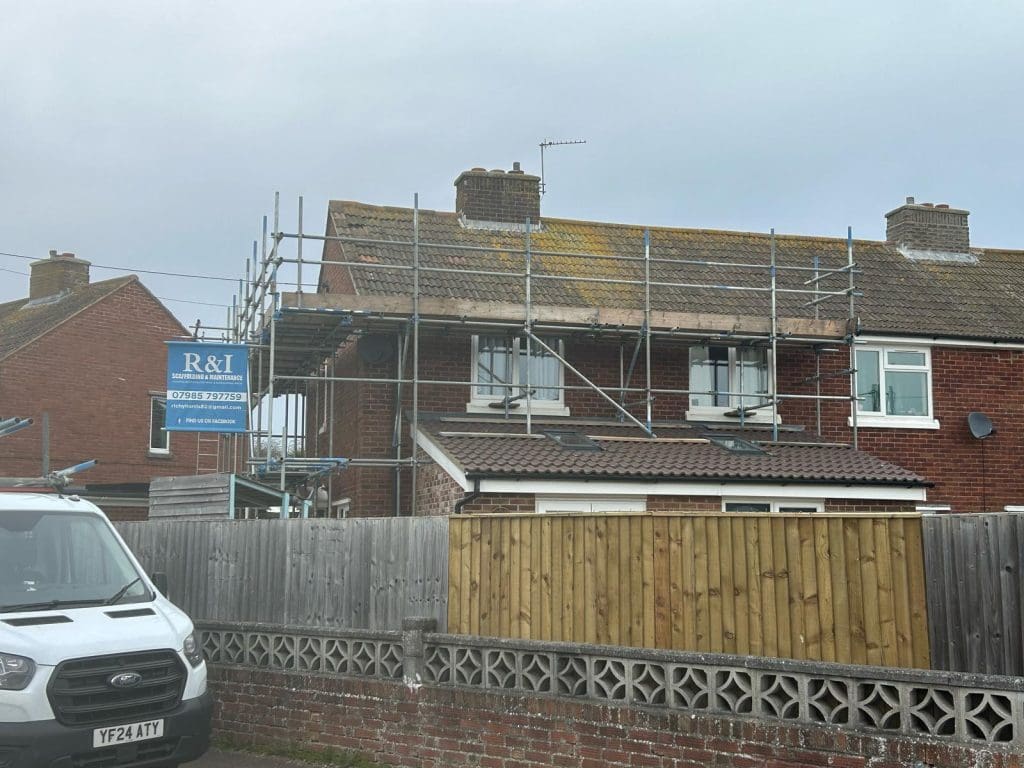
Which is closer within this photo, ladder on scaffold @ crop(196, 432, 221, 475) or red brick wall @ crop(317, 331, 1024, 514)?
red brick wall @ crop(317, 331, 1024, 514)

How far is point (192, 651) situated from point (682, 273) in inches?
540

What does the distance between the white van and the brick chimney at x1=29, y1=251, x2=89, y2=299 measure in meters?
26.7

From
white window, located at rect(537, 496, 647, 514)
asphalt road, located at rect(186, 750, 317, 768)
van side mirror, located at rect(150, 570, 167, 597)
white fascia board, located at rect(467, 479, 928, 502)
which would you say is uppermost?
white fascia board, located at rect(467, 479, 928, 502)

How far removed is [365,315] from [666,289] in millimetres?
5863

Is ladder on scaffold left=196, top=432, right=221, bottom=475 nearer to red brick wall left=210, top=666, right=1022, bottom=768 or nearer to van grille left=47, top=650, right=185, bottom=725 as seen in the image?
Result: red brick wall left=210, top=666, right=1022, bottom=768

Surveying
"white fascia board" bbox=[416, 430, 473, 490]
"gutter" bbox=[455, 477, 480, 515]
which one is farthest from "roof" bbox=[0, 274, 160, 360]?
"gutter" bbox=[455, 477, 480, 515]

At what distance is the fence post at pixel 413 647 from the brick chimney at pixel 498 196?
39.8 feet

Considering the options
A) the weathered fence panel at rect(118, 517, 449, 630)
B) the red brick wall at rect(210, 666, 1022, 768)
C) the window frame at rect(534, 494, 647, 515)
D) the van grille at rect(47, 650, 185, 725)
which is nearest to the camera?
the red brick wall at rect(210, 666, 1022, 768)

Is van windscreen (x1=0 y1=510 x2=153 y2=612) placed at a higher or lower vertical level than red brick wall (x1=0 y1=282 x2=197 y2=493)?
lower

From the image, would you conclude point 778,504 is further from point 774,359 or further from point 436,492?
point 436,492

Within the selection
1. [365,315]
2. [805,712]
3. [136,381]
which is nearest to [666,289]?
[365,315]

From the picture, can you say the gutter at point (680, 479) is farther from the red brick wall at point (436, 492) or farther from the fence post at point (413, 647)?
the fence post at point (413, 647)

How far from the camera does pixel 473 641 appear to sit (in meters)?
9.45

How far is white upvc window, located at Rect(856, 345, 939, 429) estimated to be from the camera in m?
20.3
